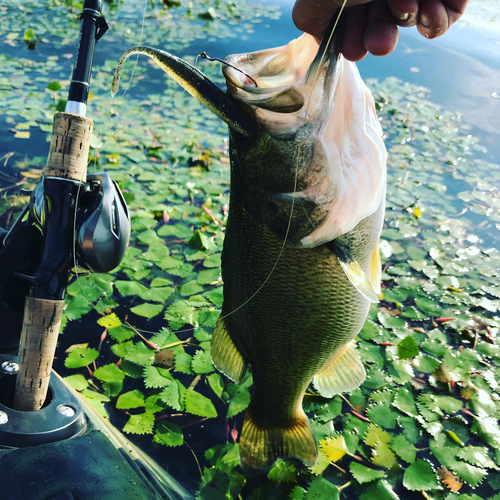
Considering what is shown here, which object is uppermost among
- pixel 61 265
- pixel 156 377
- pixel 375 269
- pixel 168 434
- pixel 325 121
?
pixel 325 121

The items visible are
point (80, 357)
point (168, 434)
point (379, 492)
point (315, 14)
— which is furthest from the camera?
point (80, 357)

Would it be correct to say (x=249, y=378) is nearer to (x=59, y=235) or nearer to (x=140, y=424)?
(x=140, y=424)

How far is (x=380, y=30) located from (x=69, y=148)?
0.94m

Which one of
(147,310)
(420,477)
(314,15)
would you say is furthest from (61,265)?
(420,477)

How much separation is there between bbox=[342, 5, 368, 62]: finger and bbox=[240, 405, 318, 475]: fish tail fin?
1289mm

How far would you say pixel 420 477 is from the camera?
5.55 ft

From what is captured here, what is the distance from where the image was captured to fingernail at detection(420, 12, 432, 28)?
1038mm

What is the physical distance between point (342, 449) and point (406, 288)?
4.37 ft

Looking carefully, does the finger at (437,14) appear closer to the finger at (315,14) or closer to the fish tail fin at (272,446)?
the finger at (315,14)

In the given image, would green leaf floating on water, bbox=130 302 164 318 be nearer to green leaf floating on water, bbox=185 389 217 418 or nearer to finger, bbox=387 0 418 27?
green leaf floating on water, bbox=185 389 217 418

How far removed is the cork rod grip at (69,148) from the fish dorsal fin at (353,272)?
0.79 metres

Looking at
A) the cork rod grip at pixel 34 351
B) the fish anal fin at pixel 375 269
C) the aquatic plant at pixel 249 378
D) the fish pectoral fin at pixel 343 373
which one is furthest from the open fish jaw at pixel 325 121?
the cork rod grip at pixel 34 351

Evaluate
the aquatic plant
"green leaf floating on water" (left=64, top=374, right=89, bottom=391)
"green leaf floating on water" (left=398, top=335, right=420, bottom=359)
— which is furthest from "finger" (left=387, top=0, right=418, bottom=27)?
"green leaf floating on water" (left=64, top=374, right=89, bottom=391)

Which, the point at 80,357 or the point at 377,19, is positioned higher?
the point at 377,19
